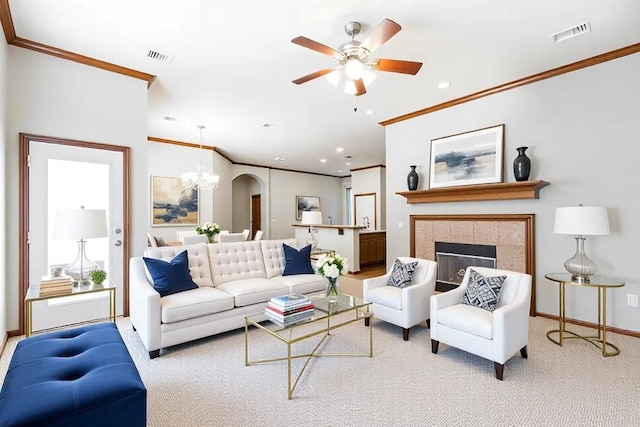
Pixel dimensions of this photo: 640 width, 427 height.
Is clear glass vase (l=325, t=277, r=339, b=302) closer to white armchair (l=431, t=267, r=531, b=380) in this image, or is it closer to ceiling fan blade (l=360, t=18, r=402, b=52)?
white armchair (l=431, t=267, r=531, b=380)

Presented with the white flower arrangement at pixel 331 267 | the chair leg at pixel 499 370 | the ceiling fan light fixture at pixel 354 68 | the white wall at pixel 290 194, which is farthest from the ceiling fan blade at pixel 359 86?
the white wall at pixel 290 194

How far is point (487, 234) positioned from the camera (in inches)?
172

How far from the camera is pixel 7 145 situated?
313 cm

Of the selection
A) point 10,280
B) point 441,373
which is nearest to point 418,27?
point 441,373

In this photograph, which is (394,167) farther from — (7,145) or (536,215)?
(7,145)

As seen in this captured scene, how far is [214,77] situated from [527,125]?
3.91 m

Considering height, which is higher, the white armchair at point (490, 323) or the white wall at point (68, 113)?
the white wall at point (68, 113)

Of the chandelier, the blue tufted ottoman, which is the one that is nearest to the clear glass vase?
the blue tufted ottoman

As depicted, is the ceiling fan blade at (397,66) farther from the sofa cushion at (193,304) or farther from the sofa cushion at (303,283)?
the sofa cushion at (193,304)

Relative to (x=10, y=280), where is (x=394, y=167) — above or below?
above

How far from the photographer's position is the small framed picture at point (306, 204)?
10977mm

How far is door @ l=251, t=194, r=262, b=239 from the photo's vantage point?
1112 centimetres

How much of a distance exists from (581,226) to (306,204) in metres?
8.78

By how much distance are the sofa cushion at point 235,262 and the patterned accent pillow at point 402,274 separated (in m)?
1.57
